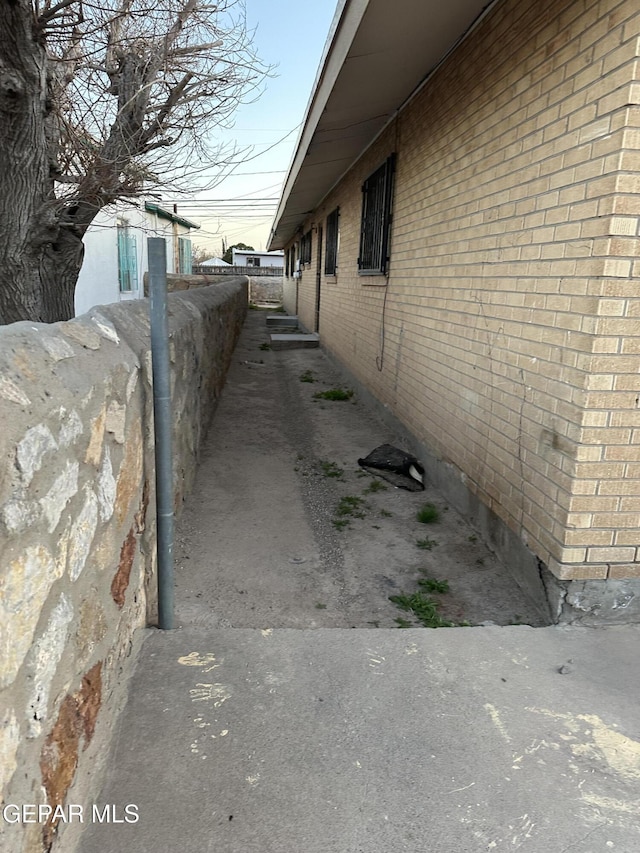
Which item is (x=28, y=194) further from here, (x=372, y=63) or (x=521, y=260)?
(x=521, y=260)

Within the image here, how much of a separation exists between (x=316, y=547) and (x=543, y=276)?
6.31ft

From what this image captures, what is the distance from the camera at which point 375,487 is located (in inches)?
173

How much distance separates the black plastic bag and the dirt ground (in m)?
0.08

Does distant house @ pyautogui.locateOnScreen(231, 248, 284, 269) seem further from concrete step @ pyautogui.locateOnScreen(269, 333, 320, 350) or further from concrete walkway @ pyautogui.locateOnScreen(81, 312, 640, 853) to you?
concrete walkway @ pyautogui.locateOnScreen(81, 312, 640, 853)

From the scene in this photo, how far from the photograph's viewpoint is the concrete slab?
1503mm

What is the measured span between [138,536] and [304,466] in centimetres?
270

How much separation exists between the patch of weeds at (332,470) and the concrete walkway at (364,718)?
1.30m

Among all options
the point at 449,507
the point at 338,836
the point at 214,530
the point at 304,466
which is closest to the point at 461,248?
the point at 449,507

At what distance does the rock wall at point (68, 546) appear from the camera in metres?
1.14

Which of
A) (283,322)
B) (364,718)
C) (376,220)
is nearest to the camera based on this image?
(364,718)

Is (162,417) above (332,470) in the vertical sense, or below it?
above

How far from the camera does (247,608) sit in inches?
106

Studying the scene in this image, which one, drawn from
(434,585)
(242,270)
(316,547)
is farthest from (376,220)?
(242,270)
